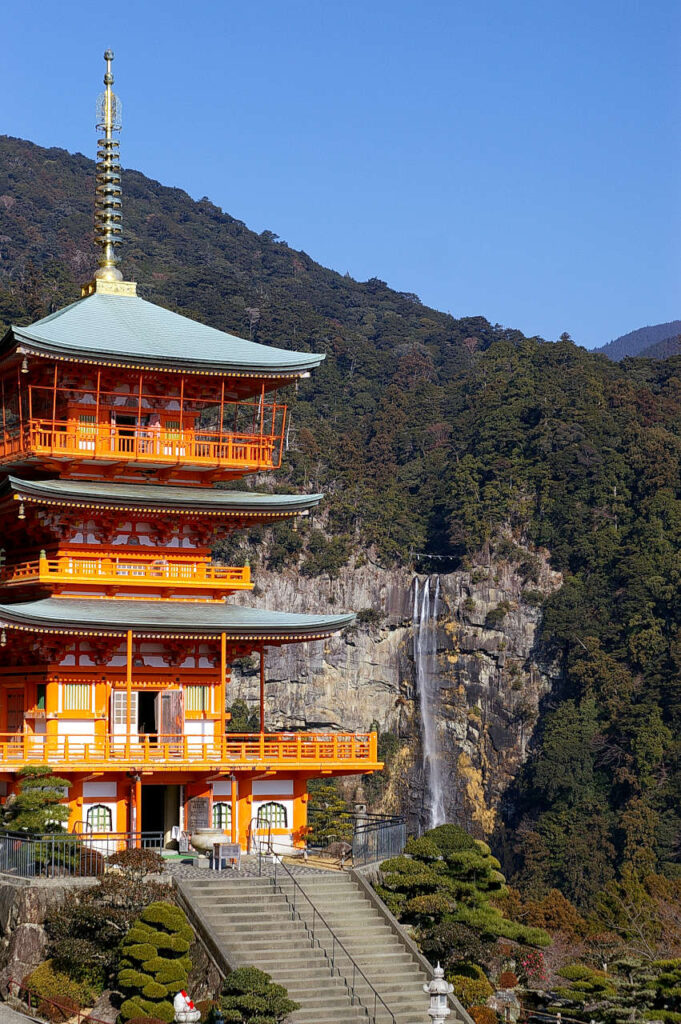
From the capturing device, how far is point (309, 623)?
37.9 meters

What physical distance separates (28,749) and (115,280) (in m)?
11.7

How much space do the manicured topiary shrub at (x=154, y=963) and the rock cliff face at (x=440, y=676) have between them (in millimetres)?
58993

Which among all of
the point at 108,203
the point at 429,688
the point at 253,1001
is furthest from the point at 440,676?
the point at 253,1001

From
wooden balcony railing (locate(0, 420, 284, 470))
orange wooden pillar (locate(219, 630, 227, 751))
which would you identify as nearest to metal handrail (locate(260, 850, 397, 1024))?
orange wooden pillar (locate(219, 630, 227, 751))

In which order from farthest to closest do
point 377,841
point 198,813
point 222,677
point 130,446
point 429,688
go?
point 429,688
point 130,446
point 222,677
point 198,813
point 377,841

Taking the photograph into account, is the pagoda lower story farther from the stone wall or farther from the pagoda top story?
the pagoda top story

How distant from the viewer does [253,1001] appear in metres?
26.5

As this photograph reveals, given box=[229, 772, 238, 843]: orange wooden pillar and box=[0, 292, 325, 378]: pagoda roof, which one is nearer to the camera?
box=[229, 772, 238, 843]: orange wooden pillar

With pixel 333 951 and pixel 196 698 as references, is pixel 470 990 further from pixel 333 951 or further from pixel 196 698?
pixel 196 698

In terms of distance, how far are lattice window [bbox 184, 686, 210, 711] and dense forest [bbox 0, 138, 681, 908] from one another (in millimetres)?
33682

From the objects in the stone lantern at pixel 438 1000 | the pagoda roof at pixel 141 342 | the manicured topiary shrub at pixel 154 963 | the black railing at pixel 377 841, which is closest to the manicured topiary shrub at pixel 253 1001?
the manicured topiary shrub at pixel 154 963

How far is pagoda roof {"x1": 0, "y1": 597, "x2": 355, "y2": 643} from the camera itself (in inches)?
1373

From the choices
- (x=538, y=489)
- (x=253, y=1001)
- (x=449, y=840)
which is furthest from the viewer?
(x=538, y=489)

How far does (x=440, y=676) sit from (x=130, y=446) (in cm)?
5482
